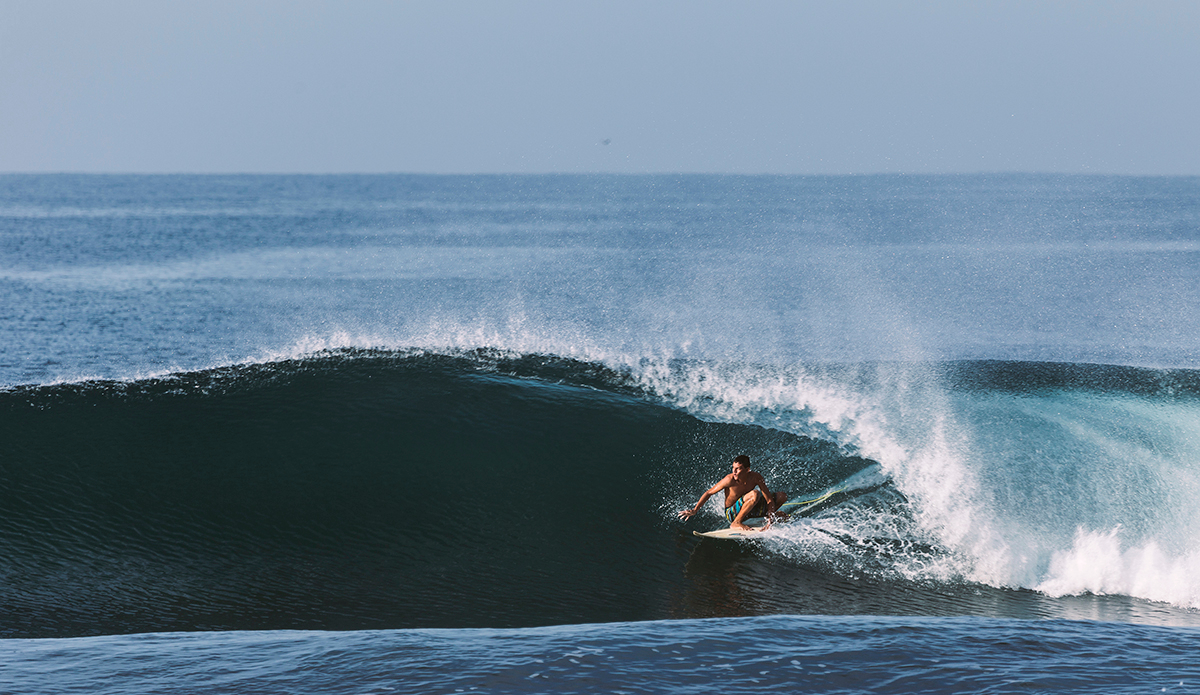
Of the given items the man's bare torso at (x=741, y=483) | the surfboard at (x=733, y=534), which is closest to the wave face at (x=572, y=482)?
the surfboard at (x=733, y=534)

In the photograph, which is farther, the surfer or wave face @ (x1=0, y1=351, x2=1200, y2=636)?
the surfer

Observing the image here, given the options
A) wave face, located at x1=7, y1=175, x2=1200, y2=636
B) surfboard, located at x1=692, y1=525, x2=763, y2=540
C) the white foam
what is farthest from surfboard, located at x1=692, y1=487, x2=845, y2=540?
the white foam

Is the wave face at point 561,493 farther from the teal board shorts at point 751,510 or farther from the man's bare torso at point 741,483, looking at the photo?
the man's bare torso at point 741,483

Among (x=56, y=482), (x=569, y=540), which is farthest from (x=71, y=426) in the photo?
(x=569, y=540)

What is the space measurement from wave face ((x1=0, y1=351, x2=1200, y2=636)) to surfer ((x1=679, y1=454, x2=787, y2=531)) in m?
0.37

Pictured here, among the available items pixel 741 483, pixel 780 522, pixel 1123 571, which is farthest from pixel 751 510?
pixel 1123 571

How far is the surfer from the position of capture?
9836mm

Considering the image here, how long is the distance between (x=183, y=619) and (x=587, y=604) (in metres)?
3.76

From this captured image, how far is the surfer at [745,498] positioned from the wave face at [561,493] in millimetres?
369

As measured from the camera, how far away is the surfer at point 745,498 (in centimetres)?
984

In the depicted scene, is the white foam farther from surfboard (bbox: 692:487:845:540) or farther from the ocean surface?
surfboard (bbox: 692:487:845:540)

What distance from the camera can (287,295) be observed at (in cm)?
3344

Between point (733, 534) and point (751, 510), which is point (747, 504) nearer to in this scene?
point (751, 510)

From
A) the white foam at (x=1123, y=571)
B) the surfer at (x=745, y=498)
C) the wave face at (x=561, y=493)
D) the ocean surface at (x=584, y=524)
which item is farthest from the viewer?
the surfer at (x=745, y=498)
